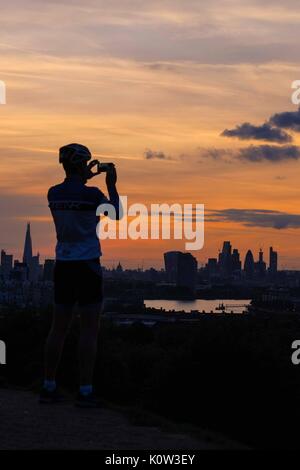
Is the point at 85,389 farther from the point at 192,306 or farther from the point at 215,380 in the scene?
the point at 192,306

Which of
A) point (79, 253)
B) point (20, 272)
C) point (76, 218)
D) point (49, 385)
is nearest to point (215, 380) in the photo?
point (49, 385)

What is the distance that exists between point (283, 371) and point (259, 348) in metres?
0.66

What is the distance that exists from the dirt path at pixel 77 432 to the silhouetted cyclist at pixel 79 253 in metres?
0.35

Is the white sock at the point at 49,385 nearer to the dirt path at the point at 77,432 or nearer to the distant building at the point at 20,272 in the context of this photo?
the dirt path at the point at 77,432

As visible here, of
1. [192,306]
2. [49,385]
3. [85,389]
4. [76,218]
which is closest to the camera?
[76,218]

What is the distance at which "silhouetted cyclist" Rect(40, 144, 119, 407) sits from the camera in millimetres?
8094

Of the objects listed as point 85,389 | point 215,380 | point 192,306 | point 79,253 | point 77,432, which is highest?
point 79,253

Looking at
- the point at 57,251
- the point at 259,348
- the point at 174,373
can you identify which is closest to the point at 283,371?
the point at 259,348

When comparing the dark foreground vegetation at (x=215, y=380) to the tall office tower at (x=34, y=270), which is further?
the tall office tower at (x=34, y=270)

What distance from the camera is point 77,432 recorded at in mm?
7246

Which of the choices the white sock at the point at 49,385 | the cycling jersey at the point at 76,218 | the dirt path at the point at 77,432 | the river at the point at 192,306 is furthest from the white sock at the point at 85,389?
the river at the point at 192,306

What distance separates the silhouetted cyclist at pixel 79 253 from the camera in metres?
8.09

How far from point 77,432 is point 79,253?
1519 mm
